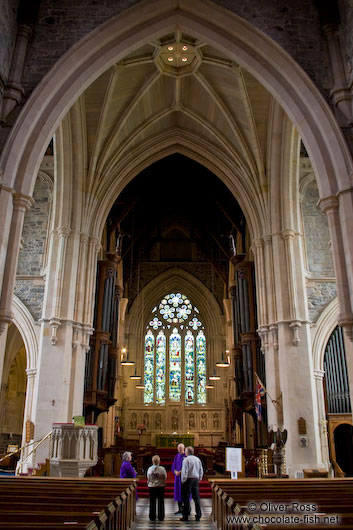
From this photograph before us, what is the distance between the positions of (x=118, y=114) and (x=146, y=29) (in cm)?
464

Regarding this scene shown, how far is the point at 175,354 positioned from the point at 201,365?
151 cm

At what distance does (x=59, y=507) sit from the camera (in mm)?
4566

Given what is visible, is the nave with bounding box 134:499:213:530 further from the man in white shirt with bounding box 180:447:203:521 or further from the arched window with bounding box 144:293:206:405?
the arched window with bounding box 144:293:206:405

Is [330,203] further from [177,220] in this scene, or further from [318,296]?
[177,220]

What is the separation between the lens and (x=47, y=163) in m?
16.8

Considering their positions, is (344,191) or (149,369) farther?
(149,369)

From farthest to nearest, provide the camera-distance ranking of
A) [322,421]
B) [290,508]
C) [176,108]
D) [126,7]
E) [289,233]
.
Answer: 1. [176,108]
2. [322,421]
3. [289,233]
4. [126,7]
5. [290,508]

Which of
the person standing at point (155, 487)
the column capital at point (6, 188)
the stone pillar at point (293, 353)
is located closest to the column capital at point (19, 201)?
the column capital at point (6, 188)

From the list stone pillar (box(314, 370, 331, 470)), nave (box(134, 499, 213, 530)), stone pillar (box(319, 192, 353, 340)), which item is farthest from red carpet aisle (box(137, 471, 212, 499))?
stone pillar (box(319, 192, 353, 340))

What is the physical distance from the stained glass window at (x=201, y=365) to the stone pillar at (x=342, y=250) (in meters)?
18.5

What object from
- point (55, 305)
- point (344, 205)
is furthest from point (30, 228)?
point (344, 205)

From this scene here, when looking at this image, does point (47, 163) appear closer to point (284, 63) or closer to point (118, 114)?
point (118, 114)

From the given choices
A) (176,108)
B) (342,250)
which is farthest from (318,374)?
(176,108)

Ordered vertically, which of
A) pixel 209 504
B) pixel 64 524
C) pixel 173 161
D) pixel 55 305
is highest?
pixel 173 161
